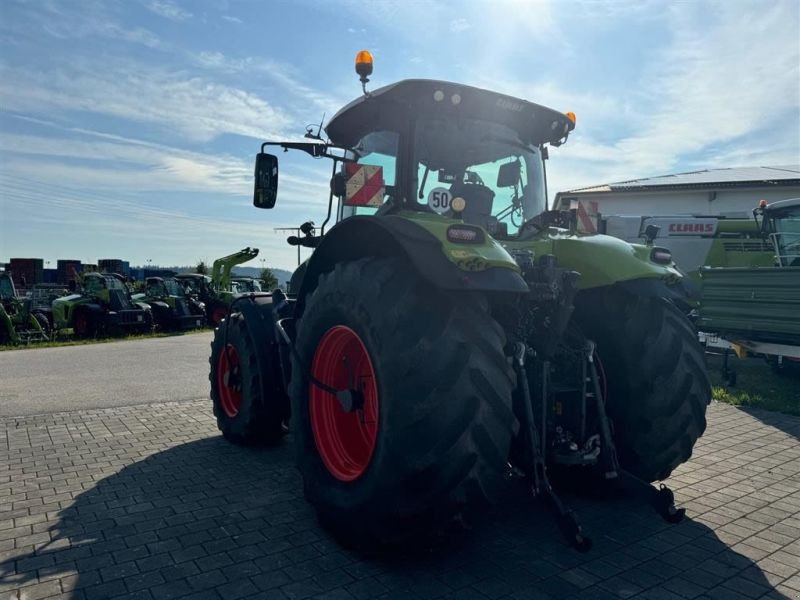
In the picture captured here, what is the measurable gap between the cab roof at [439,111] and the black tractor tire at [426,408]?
128cm

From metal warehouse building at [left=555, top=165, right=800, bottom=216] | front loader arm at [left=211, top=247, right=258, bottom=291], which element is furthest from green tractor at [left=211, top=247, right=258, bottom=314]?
metal warehouse building at [left=555, top=165, right=800, bottom=216]

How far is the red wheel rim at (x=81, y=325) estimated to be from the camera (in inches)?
686

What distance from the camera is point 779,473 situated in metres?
4.83

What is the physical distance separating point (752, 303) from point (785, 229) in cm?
222

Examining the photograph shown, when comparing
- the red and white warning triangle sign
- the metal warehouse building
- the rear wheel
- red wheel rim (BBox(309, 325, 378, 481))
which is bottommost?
the rear wheel

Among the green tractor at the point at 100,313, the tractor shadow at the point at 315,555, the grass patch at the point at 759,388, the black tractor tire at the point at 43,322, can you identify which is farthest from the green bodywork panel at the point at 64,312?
the grass patch at the point at 759,388

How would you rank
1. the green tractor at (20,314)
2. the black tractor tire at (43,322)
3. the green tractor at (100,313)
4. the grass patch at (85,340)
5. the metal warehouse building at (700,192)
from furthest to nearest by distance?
the metal warehouse building at (700,192), the green tractor at (100,313), the black tractor tire at (43,322), the green tractor at (20,314), the grass patch at (85,340)

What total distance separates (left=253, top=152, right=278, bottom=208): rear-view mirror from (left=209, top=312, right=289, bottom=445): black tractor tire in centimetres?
118

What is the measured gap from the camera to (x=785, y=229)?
1047 cm

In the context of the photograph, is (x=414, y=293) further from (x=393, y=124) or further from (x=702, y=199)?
(x=702, y=199)

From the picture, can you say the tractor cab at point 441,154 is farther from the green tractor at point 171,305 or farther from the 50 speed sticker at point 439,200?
the green tractor at point 171,305

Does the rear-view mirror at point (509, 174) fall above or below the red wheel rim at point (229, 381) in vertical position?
above

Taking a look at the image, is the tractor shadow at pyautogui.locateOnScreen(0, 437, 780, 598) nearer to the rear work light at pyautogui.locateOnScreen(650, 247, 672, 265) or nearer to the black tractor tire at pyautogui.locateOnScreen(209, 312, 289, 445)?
the black tractor tire at pyautogui.locateOnScreen(209, 312, 289, 445)

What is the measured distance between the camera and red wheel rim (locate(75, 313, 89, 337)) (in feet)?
57.2
